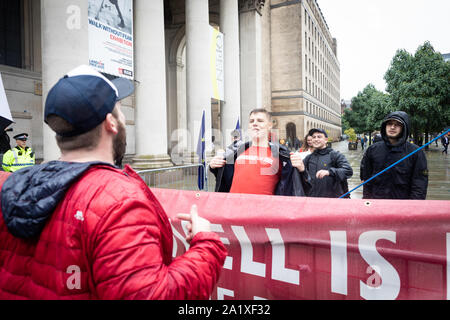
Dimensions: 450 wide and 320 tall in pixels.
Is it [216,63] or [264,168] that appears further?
[216,63]

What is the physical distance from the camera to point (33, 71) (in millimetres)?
12273

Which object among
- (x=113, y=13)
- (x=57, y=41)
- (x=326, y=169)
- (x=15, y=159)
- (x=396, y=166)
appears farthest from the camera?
(x=113, y=13)

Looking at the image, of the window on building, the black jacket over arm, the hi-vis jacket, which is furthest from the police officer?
the window on building

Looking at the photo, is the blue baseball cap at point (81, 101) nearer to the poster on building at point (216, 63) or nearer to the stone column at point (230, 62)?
the poster on building at point (216, 63)

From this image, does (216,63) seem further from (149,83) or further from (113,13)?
(113,13)

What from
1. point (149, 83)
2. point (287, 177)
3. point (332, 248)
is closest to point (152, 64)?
point (149, 83)

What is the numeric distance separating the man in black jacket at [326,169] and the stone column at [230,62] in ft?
37.6

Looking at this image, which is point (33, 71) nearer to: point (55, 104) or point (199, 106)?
point (199, 106)

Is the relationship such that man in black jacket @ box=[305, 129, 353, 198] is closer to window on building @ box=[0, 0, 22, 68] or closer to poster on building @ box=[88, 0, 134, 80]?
poster on building @ box=[88, 0, 134, 80]

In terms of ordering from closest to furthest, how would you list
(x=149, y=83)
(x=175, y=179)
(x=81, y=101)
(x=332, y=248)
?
1. (x=81, y=101)
2. (x=332, y=248)
3. (x=175, y=179)
4. (x=149, y=83)

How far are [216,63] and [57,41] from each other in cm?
805

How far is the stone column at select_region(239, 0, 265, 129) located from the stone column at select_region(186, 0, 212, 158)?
6.71 metres

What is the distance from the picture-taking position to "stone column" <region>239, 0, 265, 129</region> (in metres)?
20.1

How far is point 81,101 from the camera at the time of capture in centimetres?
116
